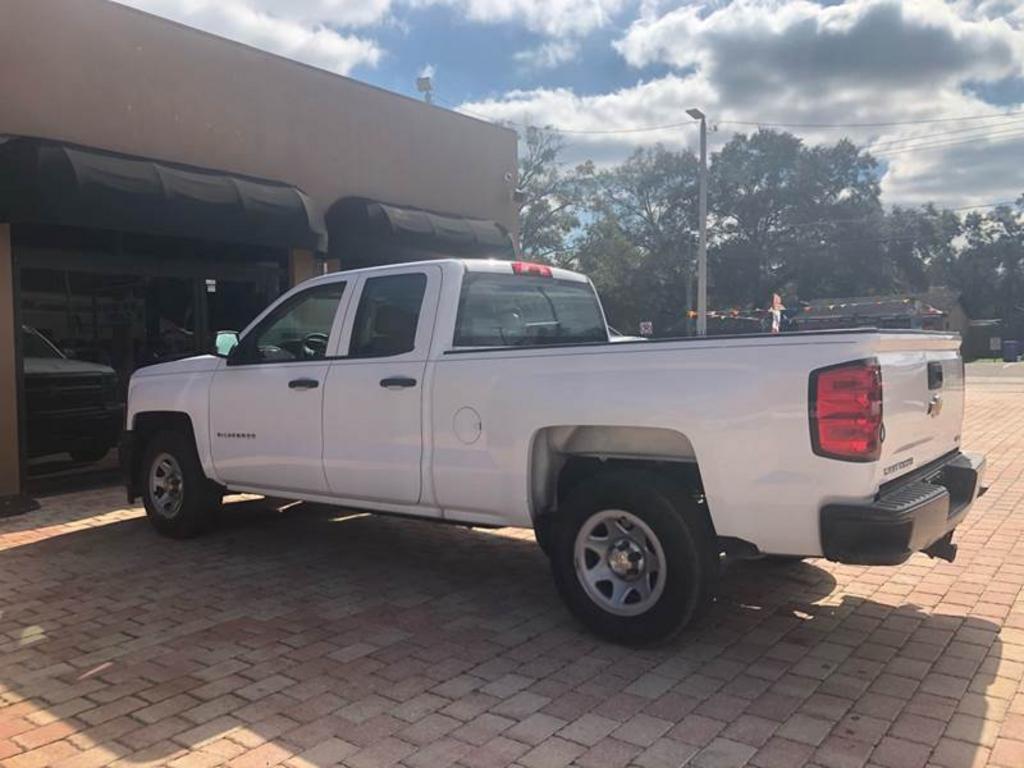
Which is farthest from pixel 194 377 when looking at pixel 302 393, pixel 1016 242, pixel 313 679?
pixel 1016 242

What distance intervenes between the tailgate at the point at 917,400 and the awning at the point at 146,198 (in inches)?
289

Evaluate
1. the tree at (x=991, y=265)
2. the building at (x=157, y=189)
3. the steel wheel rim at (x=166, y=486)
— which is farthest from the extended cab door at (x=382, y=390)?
the tree at (x=991, y=265)

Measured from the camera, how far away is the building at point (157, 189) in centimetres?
812

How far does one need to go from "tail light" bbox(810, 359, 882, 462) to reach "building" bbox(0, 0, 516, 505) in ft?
23.6

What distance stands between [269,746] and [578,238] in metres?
53.7

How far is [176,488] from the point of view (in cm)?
653

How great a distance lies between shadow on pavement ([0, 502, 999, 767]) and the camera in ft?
10.9

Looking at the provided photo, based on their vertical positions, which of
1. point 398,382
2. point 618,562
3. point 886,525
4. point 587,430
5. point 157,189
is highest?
point 157,189

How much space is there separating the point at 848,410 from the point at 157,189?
7.53m

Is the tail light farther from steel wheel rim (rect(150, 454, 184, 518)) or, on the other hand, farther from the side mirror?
steel wheel rim (rect(150, 454, 184, 518))

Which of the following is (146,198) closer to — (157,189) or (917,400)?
(157,189)

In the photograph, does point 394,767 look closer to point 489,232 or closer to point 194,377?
point 194,377

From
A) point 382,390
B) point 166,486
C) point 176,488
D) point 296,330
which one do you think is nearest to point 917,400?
point 382,390

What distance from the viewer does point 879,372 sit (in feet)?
11.4
